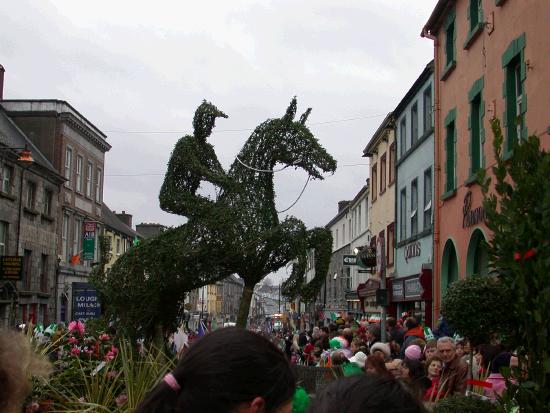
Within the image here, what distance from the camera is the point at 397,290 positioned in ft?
81.9

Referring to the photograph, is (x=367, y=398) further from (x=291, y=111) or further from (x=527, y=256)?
(x=291, y=111)

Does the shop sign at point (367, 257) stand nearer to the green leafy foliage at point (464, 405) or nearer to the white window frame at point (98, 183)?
the green leafy foliage at point (464, 405)

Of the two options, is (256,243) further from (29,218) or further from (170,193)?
(29,218)

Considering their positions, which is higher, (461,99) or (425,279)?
(461,99)

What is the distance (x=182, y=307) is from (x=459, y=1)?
1053 centimetres

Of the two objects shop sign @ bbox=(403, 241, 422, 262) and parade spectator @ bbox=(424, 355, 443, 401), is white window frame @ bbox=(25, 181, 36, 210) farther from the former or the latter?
parade spectator @ bbox=(424, 355, 443, 401)

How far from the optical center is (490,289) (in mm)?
5742

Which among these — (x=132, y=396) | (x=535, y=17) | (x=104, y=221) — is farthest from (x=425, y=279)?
(x=104, y=221)

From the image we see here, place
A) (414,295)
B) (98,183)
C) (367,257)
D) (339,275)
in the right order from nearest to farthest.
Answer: (414,295) → (367,257) → (98,183) → (339,275)

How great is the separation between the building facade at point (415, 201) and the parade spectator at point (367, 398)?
60.3ft

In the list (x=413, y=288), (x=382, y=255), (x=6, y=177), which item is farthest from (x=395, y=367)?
(x=6, y=177)

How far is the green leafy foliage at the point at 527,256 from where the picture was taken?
4.03 meters

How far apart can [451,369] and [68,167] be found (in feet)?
111

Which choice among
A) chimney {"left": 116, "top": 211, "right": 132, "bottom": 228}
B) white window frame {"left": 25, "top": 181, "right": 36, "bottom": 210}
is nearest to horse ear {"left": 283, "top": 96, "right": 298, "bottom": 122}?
white window frame {"left": 25, "top": 181, "right": 36, "bottom": 210}
